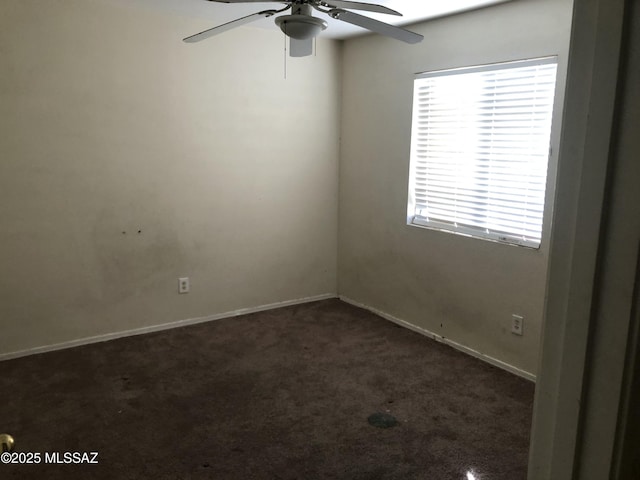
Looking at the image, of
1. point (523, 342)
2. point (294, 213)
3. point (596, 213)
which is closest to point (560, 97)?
point (523, 342)

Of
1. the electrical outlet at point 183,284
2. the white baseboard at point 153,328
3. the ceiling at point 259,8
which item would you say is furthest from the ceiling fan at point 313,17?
the white baseboard at point 153,328

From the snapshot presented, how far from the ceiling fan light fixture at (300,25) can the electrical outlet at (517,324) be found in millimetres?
2192

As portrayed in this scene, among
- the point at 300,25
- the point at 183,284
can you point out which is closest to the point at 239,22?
the point at 300,25

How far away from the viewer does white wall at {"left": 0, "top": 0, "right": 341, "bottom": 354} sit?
3.28m

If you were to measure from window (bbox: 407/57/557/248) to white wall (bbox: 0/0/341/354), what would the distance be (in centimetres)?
104

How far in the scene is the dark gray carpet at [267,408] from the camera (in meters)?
2.33

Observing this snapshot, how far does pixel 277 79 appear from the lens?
414 cm

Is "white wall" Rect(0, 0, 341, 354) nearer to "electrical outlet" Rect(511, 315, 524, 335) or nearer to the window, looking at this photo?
the window

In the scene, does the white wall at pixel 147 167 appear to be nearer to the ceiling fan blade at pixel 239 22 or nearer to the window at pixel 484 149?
the window at pixel 484 149

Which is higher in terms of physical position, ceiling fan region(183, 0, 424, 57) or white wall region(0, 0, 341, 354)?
ceiling fan region(183, 0, 424, 57)

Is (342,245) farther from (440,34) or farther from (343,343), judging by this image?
(440,34)

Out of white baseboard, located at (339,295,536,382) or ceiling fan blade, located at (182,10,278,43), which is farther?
white baseboard, located at (339,295,536,382)

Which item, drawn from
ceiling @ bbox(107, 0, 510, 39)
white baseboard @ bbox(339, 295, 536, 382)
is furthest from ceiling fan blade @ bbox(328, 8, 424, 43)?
white baseboard @ bbox(339, 295, 536, 382)

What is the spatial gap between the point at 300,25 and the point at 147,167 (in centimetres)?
192
